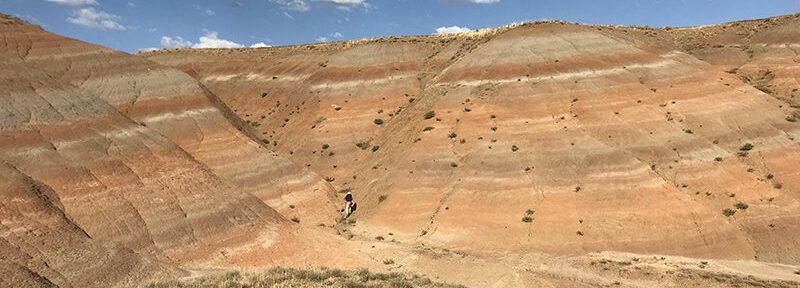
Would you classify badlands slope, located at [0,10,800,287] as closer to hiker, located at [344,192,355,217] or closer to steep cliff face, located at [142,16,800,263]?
steep cliff face, located at [142,16,800,263]

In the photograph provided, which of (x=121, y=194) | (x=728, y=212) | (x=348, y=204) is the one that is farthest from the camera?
(x=348, y=204)

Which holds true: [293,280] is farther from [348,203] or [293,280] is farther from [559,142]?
[559,142]

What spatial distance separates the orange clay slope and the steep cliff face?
7.15 m

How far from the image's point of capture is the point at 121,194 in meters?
27.4

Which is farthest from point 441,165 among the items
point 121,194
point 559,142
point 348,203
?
point 121,194

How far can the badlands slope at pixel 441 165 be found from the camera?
2638 centimetres

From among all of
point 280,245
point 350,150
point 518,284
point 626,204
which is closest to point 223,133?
point 350,150

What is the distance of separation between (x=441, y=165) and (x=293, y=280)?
21.9m

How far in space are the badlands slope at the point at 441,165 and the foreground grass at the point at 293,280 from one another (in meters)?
3.42

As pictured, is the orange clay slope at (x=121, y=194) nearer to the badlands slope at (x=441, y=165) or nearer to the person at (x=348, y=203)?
the badlands slope at (x=441, y=165)

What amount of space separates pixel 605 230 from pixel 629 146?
8.25 metres

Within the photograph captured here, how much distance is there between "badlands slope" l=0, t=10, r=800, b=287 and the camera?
2638 cm

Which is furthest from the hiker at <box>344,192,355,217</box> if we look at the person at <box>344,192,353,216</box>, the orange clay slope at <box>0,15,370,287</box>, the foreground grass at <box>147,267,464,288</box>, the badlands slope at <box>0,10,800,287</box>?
the foreground grass at <box>147,267,464,288</box>

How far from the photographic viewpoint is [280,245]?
28734mm
